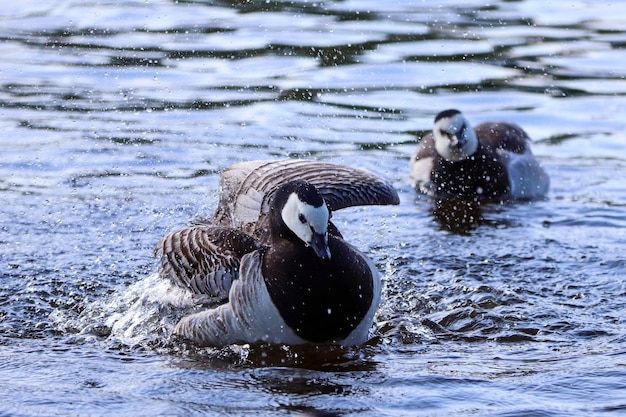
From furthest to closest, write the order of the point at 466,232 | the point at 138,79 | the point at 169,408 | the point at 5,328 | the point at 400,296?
the point at 138,79
the point at 466,232
the point at 400,296
the point at 5,328
the point at 169,408

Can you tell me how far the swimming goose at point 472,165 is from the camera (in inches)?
492

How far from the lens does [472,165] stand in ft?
42.9

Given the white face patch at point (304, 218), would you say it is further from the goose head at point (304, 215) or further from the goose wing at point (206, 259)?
the goose wing at point (206, 259)

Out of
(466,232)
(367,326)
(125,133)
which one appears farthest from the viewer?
(125,133)

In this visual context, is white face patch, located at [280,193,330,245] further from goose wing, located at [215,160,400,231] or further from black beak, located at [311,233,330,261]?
goose wing, located at [215,160,400,231]

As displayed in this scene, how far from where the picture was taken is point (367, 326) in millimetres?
7566

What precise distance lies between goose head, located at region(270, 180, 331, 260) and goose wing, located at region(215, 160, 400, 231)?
0.91 metres

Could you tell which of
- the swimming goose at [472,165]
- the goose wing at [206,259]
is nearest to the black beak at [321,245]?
the goose wing at [206,259]

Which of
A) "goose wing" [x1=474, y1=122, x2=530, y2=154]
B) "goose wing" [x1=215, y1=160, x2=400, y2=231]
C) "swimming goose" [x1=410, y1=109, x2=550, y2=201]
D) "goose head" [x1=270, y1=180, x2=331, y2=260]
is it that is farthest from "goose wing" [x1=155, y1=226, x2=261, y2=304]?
"goose wing" [x1=474, y1=122, x2=530, y2=154]

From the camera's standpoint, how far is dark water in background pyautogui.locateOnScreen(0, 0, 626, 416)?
7.07m

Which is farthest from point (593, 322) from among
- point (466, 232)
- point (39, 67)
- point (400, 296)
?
point (39, 67)

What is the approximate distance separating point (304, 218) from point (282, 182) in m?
1.54

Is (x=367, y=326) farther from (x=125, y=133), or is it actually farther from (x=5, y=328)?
(x=125, y=133)

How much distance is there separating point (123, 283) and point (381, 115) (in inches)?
224
